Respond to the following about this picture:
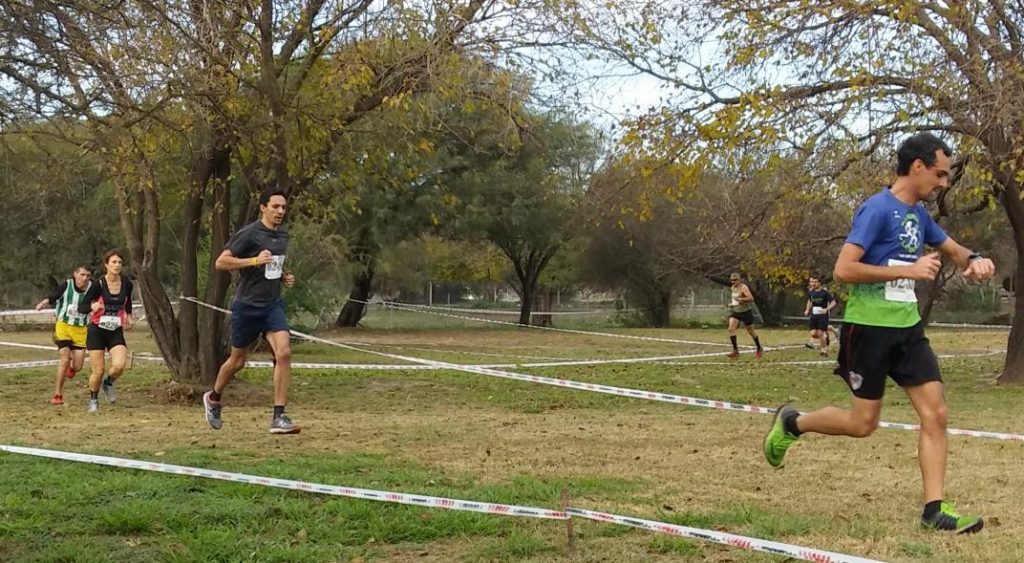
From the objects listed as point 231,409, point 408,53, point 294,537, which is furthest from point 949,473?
point 231,409

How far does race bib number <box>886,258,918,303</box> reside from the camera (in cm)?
457

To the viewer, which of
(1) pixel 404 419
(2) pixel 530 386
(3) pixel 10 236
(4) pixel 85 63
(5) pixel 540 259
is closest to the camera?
(4) pixel 85 63

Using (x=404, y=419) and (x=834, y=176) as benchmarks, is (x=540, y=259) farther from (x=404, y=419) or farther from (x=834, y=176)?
(x=404, y=419)

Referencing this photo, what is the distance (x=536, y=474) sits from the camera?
609cm

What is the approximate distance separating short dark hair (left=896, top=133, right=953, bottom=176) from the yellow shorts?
30.4ft

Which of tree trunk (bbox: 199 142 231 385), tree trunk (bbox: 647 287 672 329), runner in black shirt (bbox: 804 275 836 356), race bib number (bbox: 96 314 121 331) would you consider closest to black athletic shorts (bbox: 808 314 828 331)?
runner in black shirt (bbox: 804 275 836 356)

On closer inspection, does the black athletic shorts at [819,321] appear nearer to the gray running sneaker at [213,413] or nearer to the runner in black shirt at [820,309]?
the runner in black shirt at [820,309]

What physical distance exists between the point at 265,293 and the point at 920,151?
481cm

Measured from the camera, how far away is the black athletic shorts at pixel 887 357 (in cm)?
457

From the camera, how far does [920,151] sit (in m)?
4.63

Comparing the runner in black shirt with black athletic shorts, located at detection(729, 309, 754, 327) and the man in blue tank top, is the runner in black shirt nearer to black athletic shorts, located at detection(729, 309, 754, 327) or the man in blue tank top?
black athletic shorts, located at detection(729, 309, 754, 327)

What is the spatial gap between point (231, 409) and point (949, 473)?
787cm

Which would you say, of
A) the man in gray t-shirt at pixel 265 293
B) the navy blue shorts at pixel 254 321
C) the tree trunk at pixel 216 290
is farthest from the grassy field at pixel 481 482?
the navy blue shorts at pixel 254 321

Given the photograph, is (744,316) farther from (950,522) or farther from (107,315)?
(950,522)
